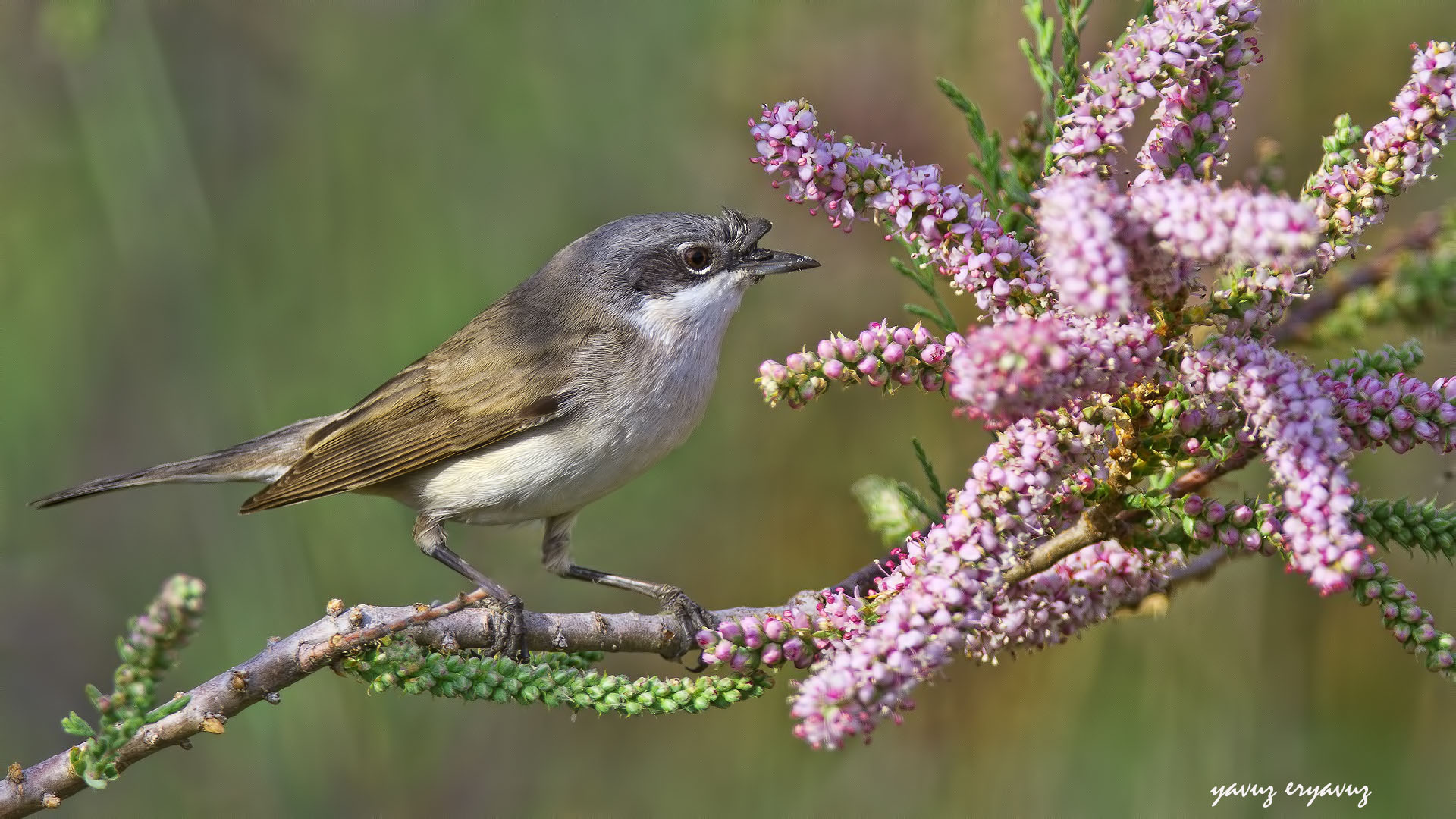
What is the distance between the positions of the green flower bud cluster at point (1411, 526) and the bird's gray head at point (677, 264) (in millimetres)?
2968

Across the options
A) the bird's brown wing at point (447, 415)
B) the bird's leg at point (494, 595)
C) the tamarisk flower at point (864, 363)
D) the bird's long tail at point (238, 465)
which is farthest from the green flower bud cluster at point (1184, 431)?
the bird's long tail at point (238, 465)

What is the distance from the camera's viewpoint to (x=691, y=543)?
21.2 ft

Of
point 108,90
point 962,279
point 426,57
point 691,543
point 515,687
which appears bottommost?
point 515,687

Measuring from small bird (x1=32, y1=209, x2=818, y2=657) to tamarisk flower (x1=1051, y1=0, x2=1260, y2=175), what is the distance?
259 cm

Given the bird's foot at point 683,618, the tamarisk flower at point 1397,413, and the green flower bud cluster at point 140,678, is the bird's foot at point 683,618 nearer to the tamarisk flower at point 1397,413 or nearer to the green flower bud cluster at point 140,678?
the green flower bud cluster at point 140,678

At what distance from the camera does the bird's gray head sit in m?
4.93

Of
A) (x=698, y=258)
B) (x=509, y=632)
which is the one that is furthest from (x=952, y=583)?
(x=698, y=258)

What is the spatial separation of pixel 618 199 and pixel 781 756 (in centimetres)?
337

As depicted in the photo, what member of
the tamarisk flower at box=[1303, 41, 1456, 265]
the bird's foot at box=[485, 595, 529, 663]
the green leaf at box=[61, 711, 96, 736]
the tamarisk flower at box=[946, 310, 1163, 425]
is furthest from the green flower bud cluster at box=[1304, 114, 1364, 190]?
the green leaf at box=[61, 711, 96, 736]

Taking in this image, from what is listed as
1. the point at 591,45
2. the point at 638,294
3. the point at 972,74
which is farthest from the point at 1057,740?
the point at 591,45

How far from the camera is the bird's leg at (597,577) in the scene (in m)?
4.12

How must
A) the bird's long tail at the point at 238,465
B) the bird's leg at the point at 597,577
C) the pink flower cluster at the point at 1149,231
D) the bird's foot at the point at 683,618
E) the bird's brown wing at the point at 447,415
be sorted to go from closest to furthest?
the pink flower cluster at the point at 1149,231
the bird's foot at the point at 683,618
the bird's leg at the point at 597,577
the bird's brown wing at the point at 447,415
the bird's long tail at the point at 238,465

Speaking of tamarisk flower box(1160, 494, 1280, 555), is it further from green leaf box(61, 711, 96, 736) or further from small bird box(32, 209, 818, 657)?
small bird box(32, 209, 818, 657)

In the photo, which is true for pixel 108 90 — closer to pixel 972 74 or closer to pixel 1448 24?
pixel 972 74
